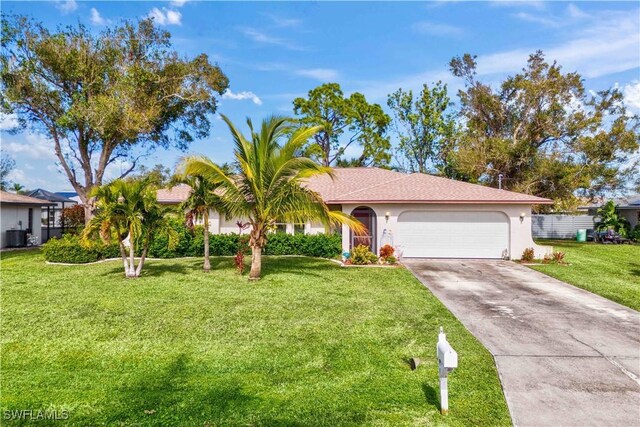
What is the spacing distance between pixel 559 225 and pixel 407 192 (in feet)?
64.3

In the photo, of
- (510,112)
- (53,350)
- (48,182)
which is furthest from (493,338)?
(48,182)

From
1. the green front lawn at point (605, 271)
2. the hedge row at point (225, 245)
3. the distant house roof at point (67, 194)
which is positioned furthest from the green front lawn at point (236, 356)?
the distant house roof at point (67, 194)

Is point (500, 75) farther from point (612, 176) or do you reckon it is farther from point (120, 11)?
point (120, 11)

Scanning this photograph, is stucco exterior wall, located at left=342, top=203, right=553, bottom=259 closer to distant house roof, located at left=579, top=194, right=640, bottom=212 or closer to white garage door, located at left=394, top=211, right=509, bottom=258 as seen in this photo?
white garage door, located at left=394, top=211, right=509, bottom=258

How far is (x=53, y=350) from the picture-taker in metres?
6.18

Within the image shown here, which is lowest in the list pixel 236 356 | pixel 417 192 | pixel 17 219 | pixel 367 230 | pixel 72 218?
pixel 236 356

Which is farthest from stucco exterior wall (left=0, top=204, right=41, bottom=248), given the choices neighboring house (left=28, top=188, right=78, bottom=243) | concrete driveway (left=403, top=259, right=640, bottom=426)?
concrete driveway (left=403, top=259, right=640, bottom=426)

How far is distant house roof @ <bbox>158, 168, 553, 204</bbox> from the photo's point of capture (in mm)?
16516

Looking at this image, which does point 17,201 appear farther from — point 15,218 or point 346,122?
point 346,122

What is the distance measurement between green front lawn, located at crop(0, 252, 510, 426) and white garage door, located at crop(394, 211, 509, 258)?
6.69 metres

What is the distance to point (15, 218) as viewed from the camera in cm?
2144

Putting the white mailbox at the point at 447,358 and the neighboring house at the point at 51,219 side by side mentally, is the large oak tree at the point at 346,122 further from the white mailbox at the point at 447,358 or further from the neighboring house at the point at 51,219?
the white mailbox at the point at 447,358

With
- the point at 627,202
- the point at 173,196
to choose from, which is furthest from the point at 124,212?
the point at 627,202

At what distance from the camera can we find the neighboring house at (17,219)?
67.4 ft
